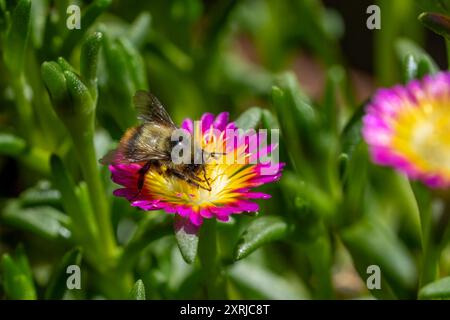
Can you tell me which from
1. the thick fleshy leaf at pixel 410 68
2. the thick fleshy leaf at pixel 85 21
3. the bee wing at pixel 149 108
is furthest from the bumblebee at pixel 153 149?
the thick fleshy leaf at pixel 410 68

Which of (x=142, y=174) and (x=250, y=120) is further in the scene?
(x=250, y=120)

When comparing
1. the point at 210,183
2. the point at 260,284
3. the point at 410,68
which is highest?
the point at 410,68

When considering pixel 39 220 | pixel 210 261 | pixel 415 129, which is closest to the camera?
pixel 415 129

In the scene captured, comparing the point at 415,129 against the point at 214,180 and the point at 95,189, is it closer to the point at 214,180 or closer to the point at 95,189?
the point at 214,180

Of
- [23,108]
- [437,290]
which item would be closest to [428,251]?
[437,290]

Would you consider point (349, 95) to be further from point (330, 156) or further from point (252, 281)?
point (252, 281)

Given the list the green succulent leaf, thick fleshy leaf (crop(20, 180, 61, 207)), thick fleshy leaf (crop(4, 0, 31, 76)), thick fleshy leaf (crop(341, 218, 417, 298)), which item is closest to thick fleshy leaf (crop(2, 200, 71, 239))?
thick fleshy leaf (crop(20, 180, 61, 207))

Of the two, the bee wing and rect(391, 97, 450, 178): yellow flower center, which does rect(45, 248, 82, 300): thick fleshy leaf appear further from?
rect(391, 97, 450, 178): yellow flower center
